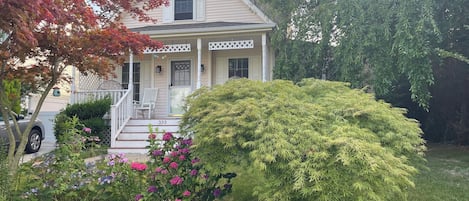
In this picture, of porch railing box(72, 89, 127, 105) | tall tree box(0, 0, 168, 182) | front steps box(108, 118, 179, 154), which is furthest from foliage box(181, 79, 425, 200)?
porch railing box(72, 89, 127, 105)

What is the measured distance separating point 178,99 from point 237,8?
3.46 metres

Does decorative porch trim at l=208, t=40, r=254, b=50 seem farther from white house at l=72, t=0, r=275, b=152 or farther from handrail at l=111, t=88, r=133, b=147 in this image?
handrail at l=111, t=88, r=133, b=147

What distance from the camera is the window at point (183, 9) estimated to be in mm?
11867

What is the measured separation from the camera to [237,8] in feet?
38.0

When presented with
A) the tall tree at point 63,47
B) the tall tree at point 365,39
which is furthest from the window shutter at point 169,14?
the tall tree at point 63,47

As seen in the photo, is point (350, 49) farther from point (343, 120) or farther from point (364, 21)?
point (343, 120)

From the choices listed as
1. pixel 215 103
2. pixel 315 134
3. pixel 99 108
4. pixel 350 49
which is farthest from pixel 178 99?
pixel 315 134

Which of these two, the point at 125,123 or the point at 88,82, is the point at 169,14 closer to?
the point at 88,82

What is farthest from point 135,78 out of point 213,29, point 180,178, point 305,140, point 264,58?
point 305,140

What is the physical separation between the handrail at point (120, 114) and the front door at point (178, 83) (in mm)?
1673

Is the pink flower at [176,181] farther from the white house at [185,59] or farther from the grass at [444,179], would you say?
the white house at [185,59]

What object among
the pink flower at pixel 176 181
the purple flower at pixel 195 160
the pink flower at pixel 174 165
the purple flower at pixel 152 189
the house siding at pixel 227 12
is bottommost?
the purple flower at pixel 152 189

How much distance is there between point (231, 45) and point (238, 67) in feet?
4.88

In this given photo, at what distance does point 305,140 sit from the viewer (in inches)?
114
